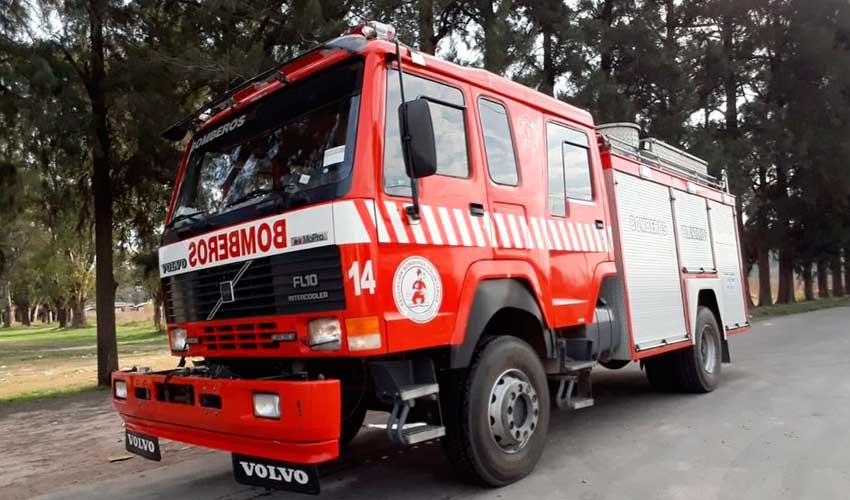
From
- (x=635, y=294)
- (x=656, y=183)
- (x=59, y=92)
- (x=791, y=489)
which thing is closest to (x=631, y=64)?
(x=656, y=183)

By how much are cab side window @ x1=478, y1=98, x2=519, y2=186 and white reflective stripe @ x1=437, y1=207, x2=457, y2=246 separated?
24.3 inches

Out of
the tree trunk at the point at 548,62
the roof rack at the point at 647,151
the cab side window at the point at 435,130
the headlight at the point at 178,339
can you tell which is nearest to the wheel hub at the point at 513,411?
the cab side window at the point at 435,130

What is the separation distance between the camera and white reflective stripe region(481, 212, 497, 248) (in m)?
4.53

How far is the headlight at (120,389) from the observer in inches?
182

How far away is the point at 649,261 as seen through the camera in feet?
22.1

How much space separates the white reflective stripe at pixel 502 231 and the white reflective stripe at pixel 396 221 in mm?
924

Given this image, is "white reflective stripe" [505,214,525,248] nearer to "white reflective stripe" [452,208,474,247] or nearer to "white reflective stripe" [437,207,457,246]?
"white reflective stripe" [452,208,474,247]

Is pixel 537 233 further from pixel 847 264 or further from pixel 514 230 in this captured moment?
pixel 847 264

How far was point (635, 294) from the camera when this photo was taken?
6.32 meters

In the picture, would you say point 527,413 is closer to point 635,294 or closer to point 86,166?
point 635,294

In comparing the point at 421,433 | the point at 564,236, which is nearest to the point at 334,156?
the point at 421,433

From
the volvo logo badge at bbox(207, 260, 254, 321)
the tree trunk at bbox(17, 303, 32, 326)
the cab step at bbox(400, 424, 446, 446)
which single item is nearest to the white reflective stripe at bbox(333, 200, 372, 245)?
the volvo logo badge at bbox(207, 260, 254, 321)

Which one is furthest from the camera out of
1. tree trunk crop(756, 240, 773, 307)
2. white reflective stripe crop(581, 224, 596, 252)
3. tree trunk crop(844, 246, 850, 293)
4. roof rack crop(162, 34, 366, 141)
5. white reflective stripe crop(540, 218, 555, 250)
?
tree trunk crop(844, 246, 850, 293)

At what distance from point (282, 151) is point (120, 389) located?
2085mm
